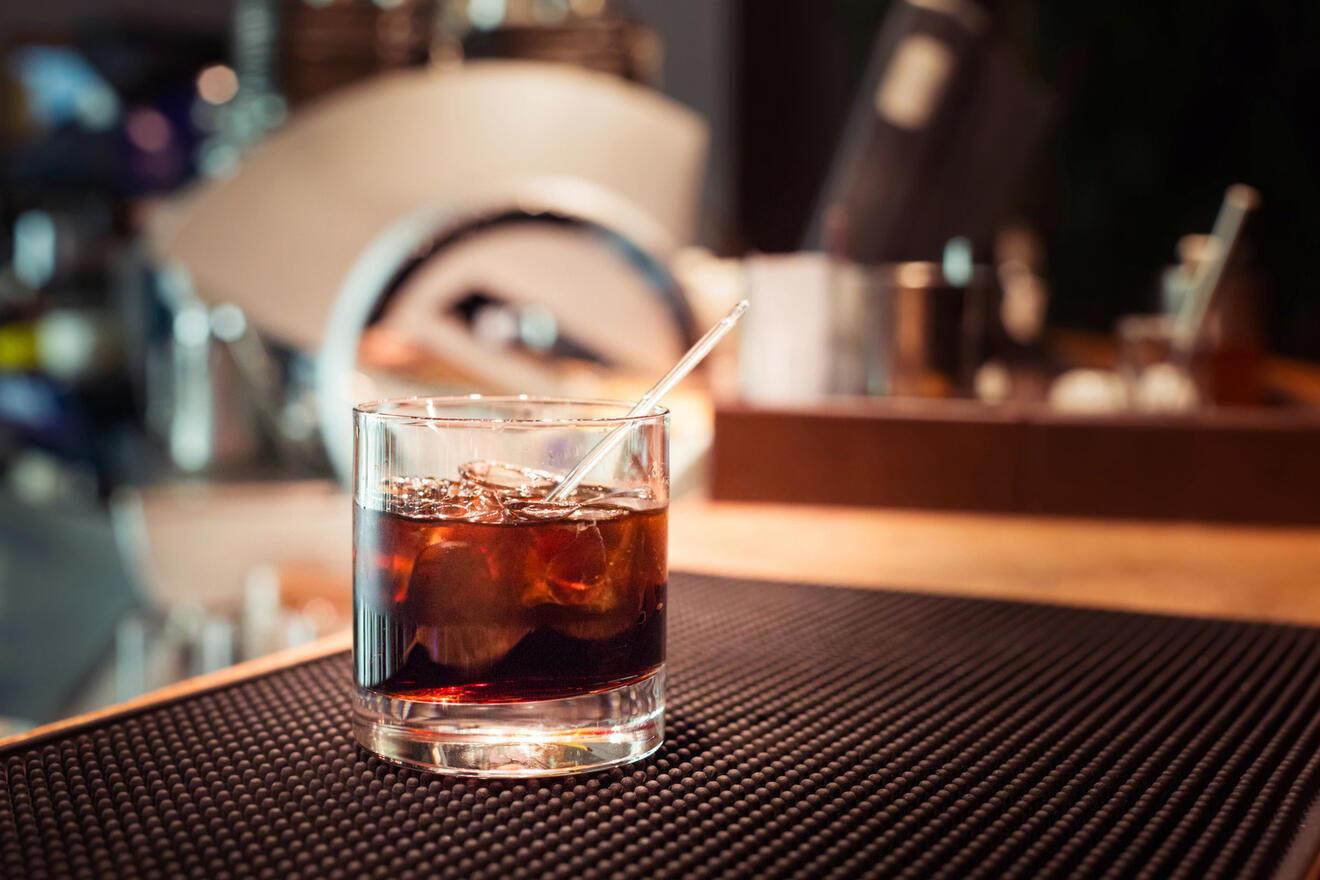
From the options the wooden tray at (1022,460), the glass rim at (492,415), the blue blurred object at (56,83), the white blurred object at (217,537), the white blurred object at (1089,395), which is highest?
the blue blurred object at (56,83)

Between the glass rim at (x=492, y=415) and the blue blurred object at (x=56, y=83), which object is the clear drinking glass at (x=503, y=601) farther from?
the blue blurred object at (x=56, y=83)

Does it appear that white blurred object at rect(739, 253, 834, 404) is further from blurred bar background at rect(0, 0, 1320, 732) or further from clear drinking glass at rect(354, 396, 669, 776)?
clear drinking glass at rect(354, 396, 669, 776)

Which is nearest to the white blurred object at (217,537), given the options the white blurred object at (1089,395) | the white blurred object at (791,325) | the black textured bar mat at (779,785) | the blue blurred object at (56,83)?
the white blurred object at (791,325)

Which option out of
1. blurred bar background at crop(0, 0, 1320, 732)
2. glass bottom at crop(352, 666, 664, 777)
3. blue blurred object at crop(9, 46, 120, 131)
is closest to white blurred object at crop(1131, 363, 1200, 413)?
blurred bar background at crop(0, 0, 1320, 732)

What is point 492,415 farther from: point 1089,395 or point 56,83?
point 56,83

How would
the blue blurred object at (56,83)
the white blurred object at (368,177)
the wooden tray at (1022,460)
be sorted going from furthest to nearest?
1. the blue blurred object at (56,83)
2. the white blurred object at (368,177)
3. the wooden tray at (1022,460)

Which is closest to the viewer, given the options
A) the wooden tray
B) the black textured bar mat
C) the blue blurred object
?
the black textured bar mat

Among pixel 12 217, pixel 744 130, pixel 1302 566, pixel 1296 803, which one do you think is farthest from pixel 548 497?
pixel 744 130
